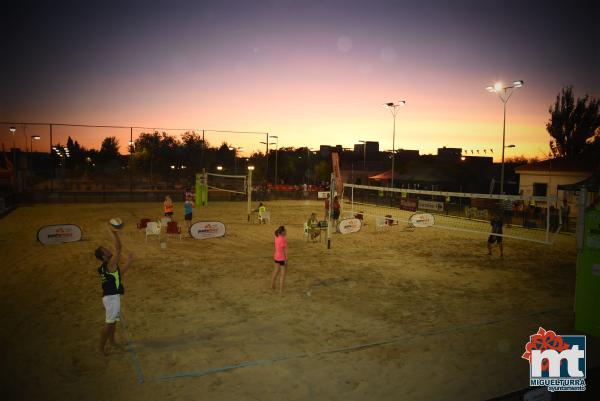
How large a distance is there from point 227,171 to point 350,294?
190ft

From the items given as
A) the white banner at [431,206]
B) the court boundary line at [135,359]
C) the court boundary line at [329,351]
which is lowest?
the court boundary line at [135,359]

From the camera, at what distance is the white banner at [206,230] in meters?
17.0

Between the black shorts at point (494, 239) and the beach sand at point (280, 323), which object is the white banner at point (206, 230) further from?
the black shorts at point (494, 239)

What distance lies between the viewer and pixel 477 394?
5684 millimetres

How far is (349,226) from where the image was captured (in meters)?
19.0

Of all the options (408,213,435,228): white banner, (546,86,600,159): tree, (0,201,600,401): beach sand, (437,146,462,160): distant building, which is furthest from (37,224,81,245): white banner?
(437,146,462,160): distant building

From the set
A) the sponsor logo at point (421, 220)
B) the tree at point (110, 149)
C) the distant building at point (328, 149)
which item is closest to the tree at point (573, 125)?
the sponsor logo at point (421, 220)

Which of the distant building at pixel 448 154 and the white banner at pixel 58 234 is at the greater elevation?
the distant building at pixel 448 154

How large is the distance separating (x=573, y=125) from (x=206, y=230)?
41.8 metres

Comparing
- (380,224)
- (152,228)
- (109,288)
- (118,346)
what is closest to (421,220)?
(380,224)

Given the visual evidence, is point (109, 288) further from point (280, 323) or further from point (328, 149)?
point (328, 149)

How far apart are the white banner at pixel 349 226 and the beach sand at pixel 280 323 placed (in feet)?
9.15

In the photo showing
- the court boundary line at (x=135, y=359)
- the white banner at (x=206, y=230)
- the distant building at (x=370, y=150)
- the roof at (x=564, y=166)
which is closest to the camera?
the court boundary line at (x=135, y=359)

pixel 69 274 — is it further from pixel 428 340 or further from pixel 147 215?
pixel 147 215
